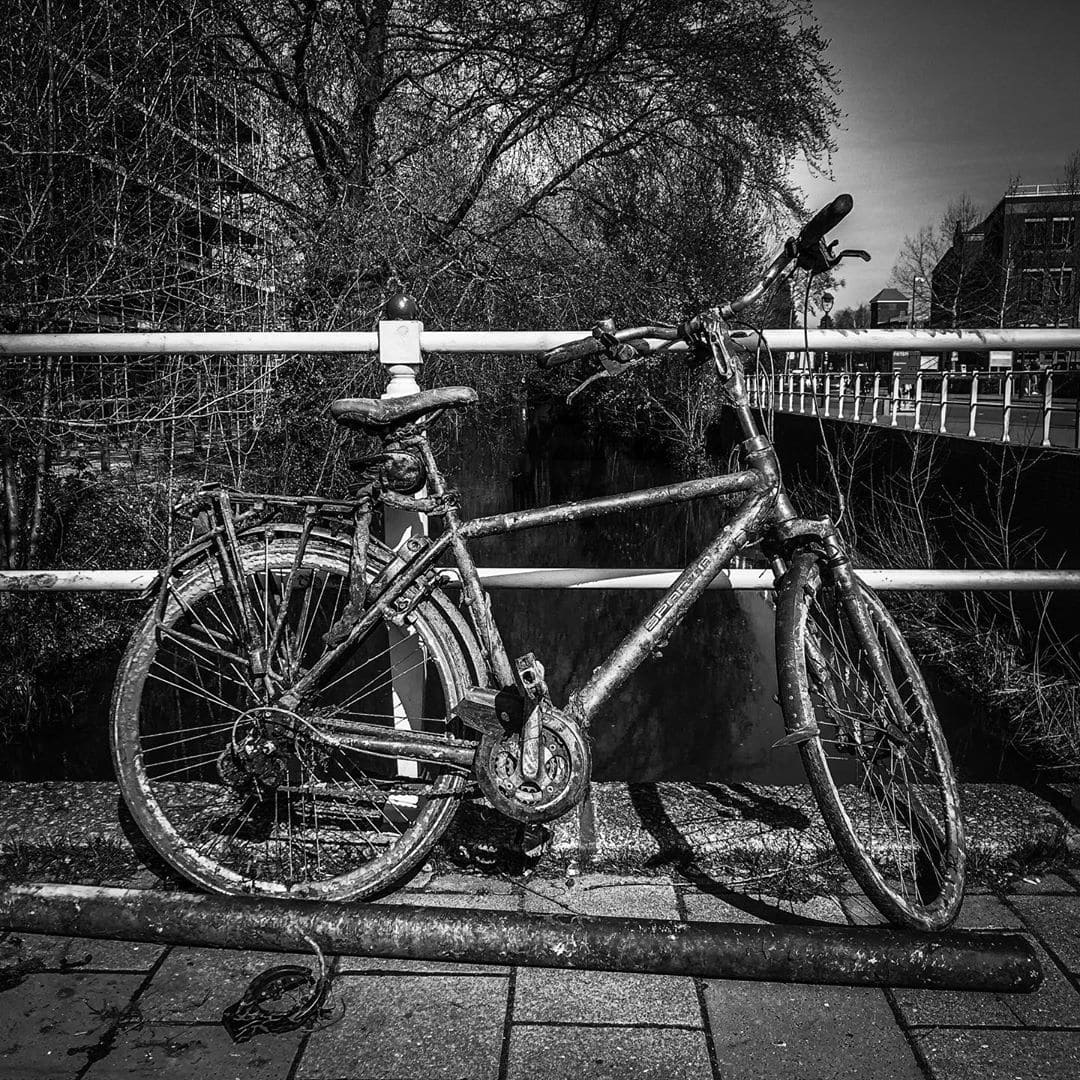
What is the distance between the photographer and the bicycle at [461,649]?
7.75ft

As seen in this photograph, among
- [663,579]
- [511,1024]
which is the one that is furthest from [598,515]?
[511,1024]

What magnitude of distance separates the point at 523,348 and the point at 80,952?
1.85m

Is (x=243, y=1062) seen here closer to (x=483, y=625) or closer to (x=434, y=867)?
(x=434, y=867)

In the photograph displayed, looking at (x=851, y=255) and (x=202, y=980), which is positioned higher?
(x=851, y=255)

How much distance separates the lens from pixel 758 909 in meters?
2.44

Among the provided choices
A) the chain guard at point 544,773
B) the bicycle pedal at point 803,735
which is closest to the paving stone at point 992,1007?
the bicycle pedal at point 803,735

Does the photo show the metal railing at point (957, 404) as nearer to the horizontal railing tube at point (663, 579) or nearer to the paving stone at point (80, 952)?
the horizontal railing tube at point (663, 579)

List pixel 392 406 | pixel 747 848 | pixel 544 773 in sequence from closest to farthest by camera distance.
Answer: pixel 544 773, pixel 392 406, pixel 747 848

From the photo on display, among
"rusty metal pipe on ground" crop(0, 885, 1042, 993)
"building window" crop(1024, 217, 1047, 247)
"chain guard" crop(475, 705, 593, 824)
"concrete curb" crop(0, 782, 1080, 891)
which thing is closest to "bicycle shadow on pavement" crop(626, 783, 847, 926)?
"concrete curb" crop(0, 782, 1080, 891)

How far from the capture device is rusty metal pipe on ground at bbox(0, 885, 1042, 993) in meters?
2.06

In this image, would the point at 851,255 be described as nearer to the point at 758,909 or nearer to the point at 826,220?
the point at 826,220

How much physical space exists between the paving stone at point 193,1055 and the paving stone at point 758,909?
3.27 ft

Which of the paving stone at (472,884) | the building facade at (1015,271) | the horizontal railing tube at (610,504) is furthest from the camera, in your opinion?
the building facade at (1015,271)

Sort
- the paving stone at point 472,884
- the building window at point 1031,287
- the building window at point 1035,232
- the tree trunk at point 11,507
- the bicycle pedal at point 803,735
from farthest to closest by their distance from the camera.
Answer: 1. the building window at point 1035,232
2. the building window at point 1031,287
3. the tree trunk at point 11,507
4. the paving stone at point 472,884
5. the bicycle pedal at point 803,735
